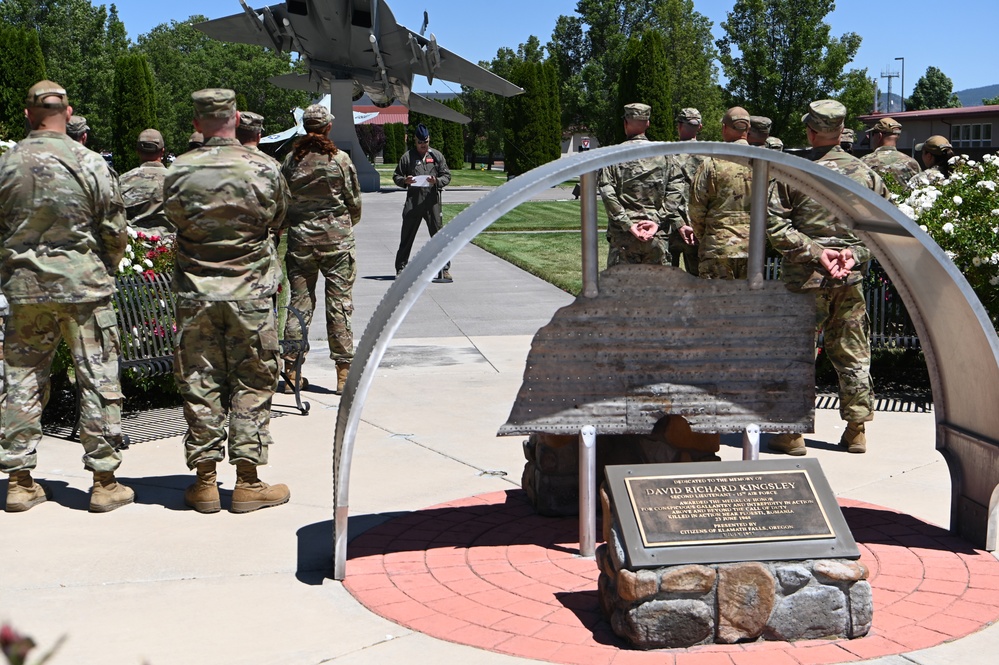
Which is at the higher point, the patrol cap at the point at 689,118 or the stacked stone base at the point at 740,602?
the patrol cap at the point at 689,118

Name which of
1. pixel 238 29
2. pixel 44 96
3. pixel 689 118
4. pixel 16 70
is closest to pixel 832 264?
pixel 689 118

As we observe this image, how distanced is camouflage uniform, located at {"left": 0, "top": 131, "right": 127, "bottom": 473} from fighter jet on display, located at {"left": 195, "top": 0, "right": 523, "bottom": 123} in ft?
107

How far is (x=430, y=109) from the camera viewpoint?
4412 cm

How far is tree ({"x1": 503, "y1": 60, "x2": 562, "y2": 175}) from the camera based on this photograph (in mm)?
46844

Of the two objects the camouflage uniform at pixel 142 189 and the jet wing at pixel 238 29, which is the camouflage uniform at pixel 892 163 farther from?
the jet wing at pixel 238 29

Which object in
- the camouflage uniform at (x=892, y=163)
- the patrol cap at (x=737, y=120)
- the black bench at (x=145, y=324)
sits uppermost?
the patrol cap at (x=737, y=120)

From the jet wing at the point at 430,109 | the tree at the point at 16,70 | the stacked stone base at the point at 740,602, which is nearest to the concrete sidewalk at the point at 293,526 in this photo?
the stacked stone base at the point at 740,602

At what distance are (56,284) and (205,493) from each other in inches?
50.6

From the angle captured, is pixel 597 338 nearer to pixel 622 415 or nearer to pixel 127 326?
pixel 622 415

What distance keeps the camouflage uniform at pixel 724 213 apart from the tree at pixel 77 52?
173 ft

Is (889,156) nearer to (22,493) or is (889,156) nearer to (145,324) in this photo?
(145,324)

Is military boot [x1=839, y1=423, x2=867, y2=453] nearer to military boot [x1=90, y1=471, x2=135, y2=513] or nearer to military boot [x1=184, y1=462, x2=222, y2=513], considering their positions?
military boot [x1=184, y1=462, x2=222, y2=513]

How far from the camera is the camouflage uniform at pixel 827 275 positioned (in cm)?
677

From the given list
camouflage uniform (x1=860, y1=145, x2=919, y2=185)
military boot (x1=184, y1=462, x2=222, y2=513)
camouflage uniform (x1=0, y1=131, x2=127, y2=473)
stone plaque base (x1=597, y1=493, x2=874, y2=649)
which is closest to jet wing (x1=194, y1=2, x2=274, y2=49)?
camouflage uniform (x1=860, y1=145, x2=919, y2=185)
